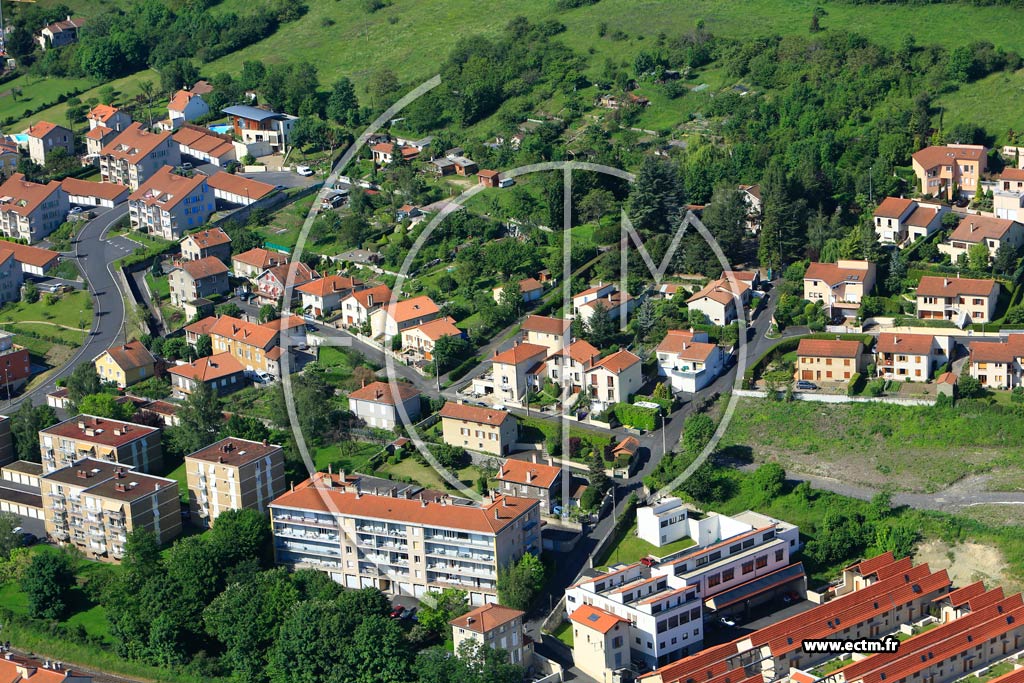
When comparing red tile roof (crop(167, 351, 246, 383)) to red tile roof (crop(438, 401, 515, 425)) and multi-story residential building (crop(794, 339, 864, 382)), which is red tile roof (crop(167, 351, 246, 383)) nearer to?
red tile roof (crop(438, 401, 515, 425))

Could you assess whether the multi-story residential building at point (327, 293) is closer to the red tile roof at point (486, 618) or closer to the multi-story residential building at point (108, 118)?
the red tile roof at point (486, 618)

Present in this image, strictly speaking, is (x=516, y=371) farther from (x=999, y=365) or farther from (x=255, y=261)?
(x=255, y=261)

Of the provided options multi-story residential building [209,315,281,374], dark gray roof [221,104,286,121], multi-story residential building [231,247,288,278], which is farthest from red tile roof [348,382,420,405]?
dark gray roof [221,104,286,121]

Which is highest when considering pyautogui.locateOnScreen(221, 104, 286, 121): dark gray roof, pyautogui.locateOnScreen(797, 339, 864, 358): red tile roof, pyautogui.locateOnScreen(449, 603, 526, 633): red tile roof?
pyautogui.locateOnScreen(221, 104, 286, 121): dark gray roof

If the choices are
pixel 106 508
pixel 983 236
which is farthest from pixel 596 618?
pixel 983 236

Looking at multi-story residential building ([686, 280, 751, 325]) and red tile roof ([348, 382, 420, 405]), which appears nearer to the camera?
red tile roof ([348, 382, 420, 405])

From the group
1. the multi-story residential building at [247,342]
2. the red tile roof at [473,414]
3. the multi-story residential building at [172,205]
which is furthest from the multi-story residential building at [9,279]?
the red tile roof at [473,414]
